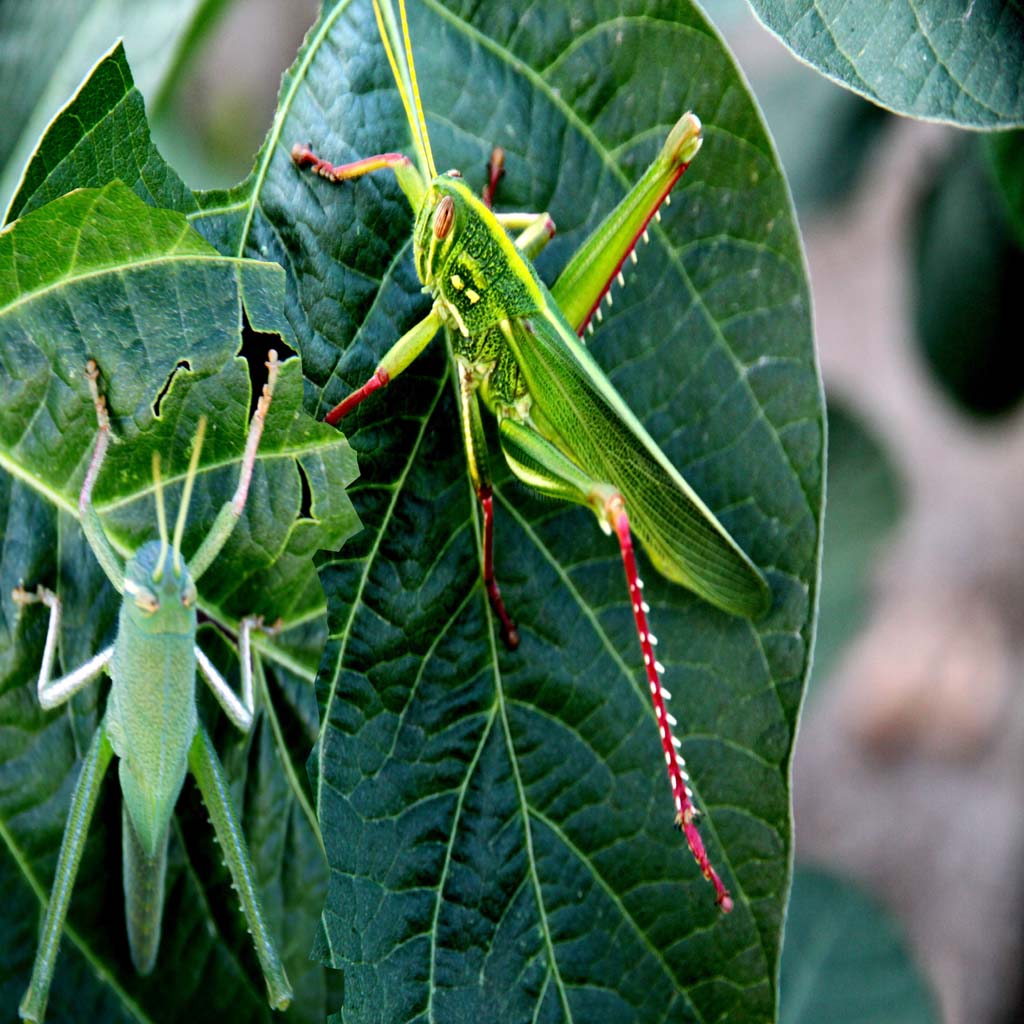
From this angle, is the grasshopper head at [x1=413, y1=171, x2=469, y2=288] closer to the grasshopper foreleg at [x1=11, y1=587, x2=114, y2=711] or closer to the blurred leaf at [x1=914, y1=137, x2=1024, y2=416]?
the grasshopper foreleg at [x1=11, y1=587, x2=114, y2=711]

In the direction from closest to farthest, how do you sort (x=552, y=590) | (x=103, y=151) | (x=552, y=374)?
(x=103, y=151) → (x=552, y=590) → (x=552, y=374)

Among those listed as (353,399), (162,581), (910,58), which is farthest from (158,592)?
(910,58)

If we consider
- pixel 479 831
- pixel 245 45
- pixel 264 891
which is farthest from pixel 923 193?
pixel 245 45

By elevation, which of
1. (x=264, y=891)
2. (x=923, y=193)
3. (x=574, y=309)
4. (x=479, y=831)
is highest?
(x=923, y=193)

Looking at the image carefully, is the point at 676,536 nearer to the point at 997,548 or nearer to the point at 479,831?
the point at 479,831

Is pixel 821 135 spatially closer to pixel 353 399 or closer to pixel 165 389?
pixel 353 399

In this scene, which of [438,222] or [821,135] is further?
[821,135]
